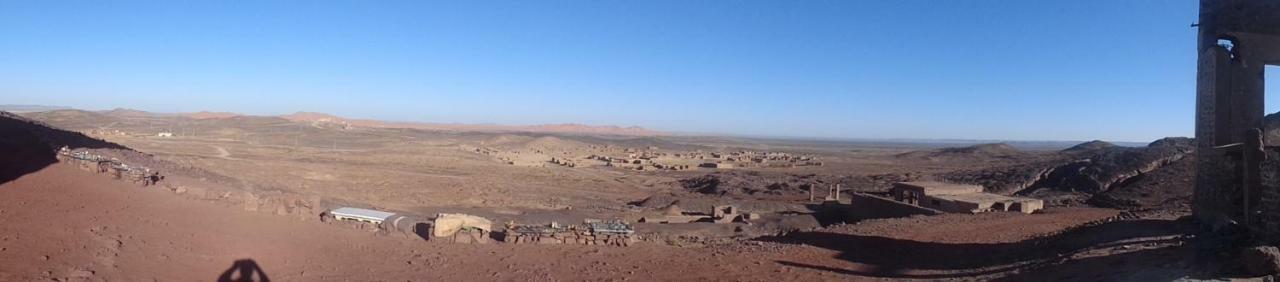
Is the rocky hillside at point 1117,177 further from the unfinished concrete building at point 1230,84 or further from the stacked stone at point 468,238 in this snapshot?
the stacked stone at point 468,238

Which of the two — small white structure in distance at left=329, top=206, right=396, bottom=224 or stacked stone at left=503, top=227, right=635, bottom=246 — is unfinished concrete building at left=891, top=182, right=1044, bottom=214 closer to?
stacked stone at left=503, top=227, right=635, bottom=246

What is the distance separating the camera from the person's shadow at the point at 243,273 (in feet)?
27.9

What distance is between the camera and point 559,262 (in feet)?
36.8

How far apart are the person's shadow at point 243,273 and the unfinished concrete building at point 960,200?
50.8 feet

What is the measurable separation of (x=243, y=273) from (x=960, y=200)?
16.4m

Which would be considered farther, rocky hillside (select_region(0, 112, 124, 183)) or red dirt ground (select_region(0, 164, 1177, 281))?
rocky hillside (select_region(0, 112, 124, 183))

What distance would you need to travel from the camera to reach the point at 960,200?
18.3 m

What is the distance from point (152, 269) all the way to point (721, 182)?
3156cm

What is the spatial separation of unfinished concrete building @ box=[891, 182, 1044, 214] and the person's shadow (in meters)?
15.5

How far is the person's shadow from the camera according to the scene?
8492mm

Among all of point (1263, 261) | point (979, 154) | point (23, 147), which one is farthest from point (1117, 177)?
point (979, 154)

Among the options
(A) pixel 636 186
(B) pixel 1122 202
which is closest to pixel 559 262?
(B) pixel 1122 202

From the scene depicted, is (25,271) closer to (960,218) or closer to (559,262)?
(559,262)

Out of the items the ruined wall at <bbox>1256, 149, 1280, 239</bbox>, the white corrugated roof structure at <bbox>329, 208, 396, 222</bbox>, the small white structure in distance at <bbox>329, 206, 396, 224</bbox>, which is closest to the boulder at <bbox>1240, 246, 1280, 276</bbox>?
the ruined wall at <bbox>1256, 149, 1280, 239</bbox>
